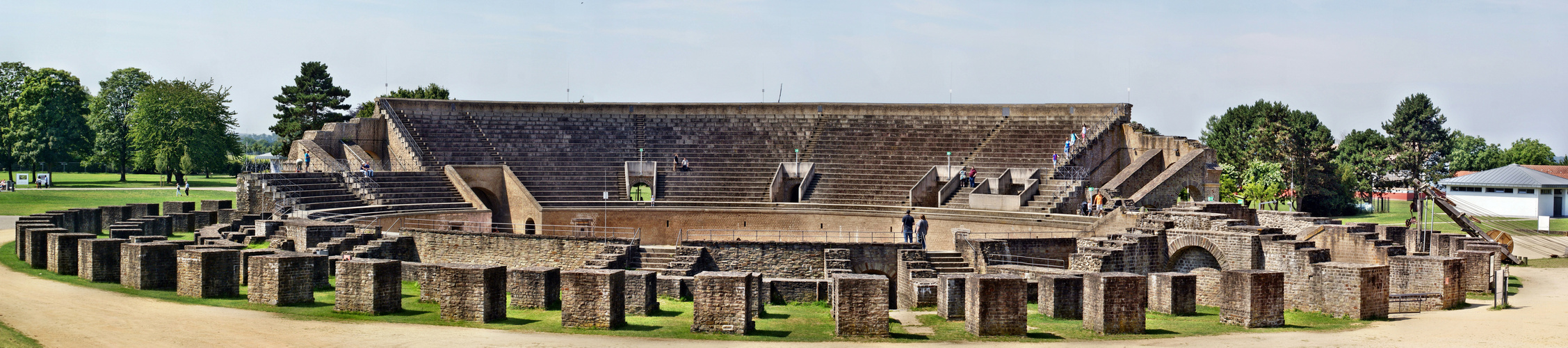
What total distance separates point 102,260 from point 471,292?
10.3m

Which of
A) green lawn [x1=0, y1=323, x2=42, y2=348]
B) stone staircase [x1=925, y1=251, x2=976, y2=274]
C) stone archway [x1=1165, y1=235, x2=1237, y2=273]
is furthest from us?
stone archway [x1=1165, y1=235, x2=1237, y2=273]

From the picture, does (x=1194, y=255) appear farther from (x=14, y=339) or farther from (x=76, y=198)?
(x=76, y=198)

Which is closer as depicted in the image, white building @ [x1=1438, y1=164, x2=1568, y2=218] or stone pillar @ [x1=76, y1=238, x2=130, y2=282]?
stone pillar @ [x1=76, y1=238, x2=130, y2=282]

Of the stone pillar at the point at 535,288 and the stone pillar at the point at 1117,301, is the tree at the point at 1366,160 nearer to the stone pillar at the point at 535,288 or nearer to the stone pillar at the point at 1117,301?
the stone pillar at the point at 1117,301

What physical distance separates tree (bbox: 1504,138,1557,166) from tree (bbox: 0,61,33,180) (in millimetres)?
105322

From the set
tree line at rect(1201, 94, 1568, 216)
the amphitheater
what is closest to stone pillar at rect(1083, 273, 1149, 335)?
the amphitheater

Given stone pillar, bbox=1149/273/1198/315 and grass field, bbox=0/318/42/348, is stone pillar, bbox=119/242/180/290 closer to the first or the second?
grass field, bbox=0/318/42/348

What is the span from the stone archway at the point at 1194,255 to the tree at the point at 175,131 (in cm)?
6069

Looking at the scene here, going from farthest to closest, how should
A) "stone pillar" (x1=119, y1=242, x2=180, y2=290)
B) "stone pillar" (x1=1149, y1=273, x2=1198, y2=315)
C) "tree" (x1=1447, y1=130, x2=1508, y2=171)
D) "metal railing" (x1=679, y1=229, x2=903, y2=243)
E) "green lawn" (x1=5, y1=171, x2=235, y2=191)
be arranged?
"tree" (x1=1447, y1=130, x2=1508, y2=171) < "green lawn" (x1=5, y1=171, x2=235, y2=191) < "metal railing" (x1=679, y1=229, x2=903, y2=243) < "stone pillar" (x1=119, y1=242, x2=180, y2=290) < "stone pillar" (x1=1149, y1=273, x2=1198, y2=315)

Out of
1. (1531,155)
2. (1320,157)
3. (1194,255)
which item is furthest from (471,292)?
(1531,155)

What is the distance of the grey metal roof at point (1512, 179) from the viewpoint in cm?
5769

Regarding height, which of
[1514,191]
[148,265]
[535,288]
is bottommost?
[535,288]

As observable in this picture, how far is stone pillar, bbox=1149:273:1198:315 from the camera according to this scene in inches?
871

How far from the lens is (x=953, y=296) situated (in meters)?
21.9
